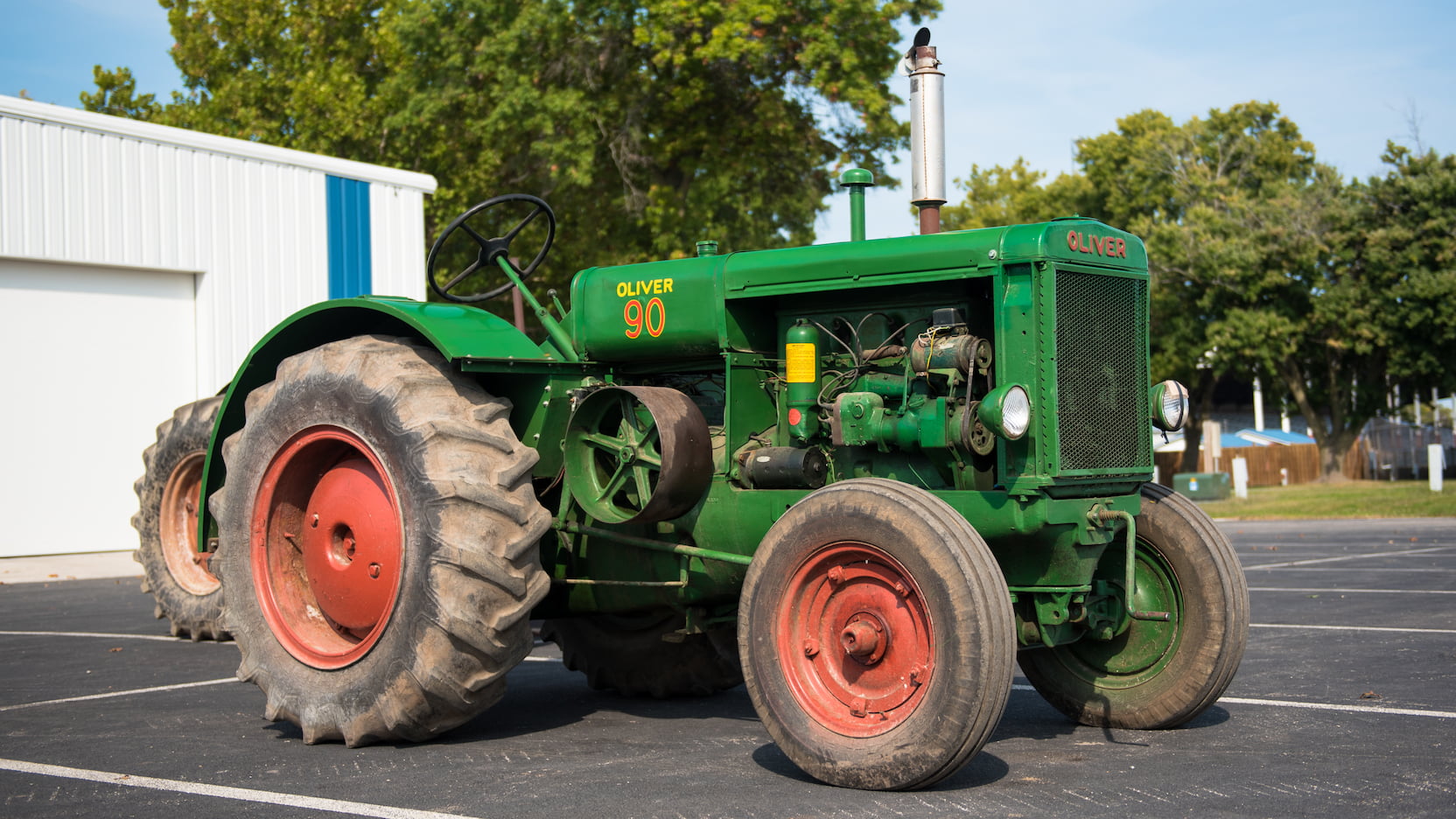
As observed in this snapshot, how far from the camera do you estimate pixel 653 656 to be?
22.4 ft

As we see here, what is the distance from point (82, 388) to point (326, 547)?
13666 mm

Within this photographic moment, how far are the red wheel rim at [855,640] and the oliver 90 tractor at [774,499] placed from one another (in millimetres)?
11

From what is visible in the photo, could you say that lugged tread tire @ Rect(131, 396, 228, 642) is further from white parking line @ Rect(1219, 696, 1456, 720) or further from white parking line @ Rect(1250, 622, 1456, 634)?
white parking line @ Rect(1250, 622, 1456, 634)

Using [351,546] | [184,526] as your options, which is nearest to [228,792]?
[351,546]

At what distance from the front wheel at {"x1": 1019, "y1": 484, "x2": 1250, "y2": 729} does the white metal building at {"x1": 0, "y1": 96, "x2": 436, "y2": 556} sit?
15.2 metres

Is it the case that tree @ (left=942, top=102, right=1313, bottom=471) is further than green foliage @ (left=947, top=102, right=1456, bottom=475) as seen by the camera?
Yes

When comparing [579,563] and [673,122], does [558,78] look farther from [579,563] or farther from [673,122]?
[579,563]

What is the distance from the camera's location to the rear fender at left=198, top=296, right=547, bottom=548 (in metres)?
6.05

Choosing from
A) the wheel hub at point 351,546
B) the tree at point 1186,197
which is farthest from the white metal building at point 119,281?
the tree at point 1186,197

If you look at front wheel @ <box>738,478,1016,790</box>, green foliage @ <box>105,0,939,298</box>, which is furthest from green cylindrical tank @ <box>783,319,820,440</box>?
green foliage @ <box>105,0,939,298</box>

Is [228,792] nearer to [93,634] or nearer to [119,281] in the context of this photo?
[93,634]

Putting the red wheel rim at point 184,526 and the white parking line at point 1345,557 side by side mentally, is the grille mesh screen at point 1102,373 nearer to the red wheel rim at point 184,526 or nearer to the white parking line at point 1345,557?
the red wheel rim at point 184,526

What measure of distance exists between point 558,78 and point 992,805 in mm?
22264

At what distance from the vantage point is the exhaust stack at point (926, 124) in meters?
6.23
